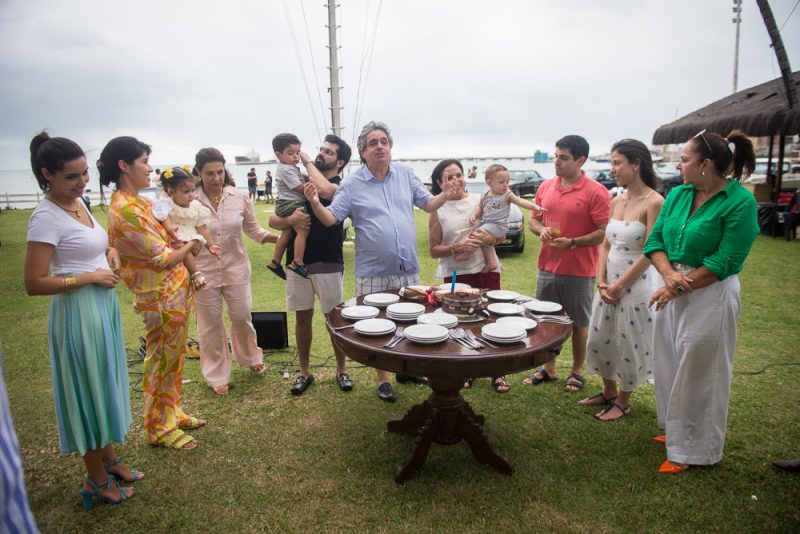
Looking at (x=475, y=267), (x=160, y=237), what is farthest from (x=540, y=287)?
(x=160, y=237)

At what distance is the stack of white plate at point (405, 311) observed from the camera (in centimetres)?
280

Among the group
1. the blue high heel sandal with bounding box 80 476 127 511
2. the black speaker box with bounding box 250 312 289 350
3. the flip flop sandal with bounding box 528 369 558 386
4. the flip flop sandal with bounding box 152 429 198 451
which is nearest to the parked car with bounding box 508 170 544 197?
the black speaker box with bounding box 250 312 289 350

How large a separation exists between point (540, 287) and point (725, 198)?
1560mm

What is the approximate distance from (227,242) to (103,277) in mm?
1400

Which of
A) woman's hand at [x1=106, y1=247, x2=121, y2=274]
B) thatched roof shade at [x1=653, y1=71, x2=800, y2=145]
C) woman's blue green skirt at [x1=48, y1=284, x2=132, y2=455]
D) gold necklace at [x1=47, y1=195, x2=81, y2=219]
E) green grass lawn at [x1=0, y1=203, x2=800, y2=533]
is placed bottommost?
green grass lawn at [x1=0, y1=203, x2=800, y2=533]

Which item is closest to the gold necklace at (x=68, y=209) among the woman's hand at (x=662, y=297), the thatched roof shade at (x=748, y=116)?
the woman's hand at (x=662, y=297)

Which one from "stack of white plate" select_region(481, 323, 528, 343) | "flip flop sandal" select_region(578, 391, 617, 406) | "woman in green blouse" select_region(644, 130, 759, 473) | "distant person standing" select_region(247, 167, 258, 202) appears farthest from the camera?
"distant person standing" select_region(247, 167, 258, 202)

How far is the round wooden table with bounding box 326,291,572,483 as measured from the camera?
2268 mm

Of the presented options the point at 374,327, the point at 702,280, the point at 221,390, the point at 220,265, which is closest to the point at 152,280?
the point at 220,265

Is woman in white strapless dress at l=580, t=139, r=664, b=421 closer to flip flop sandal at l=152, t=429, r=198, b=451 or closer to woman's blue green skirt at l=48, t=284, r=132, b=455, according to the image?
flip flop sandal at l=152, t=429, r=198, b=451

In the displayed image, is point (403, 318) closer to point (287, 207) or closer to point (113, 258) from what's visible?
point (287, 207)

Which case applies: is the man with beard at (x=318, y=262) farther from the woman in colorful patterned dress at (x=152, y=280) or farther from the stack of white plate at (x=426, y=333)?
the stack of white plate at (x=426, y=333)

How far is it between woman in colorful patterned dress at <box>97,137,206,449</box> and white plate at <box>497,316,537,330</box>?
2.07 m

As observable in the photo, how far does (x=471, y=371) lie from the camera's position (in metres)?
2.27
